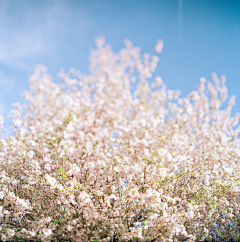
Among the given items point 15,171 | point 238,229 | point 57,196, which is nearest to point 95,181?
point 57,196

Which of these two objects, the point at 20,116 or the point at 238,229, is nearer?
the point at 238,229

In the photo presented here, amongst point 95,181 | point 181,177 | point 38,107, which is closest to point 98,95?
point 38,107

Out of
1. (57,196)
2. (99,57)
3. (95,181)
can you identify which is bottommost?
(57,196)

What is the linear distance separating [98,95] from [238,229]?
36.5 feet

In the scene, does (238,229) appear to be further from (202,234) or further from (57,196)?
(57,196)

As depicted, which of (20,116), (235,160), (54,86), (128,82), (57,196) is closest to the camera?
(57,196)

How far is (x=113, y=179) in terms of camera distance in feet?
23.5

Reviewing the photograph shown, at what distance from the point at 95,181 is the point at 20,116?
7767 mm

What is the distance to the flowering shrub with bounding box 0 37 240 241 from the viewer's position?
6.05 meters

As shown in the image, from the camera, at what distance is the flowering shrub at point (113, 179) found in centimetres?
605

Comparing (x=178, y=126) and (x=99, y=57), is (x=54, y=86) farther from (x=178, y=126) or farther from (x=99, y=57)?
(x=178, y=126)

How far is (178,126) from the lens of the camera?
13.4 metres

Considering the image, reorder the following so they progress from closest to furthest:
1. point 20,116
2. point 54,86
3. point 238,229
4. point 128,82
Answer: point 238,229
point 20,116
point 128,82
point 54,86

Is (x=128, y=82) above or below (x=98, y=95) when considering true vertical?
above
